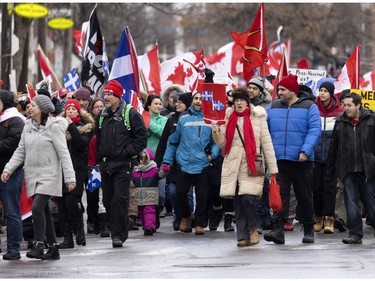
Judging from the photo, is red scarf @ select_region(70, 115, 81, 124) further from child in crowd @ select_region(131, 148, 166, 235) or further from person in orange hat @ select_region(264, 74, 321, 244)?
person in orange hat @ select_region(264, 74, 321, 244)

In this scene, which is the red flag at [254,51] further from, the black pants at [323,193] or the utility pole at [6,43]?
the utility pole at [6,43]

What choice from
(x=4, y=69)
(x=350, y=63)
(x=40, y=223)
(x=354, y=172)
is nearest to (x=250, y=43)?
(x=350, y=63)

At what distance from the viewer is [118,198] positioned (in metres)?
14.6

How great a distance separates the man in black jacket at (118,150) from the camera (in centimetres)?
1454

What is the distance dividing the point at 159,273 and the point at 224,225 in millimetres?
4623

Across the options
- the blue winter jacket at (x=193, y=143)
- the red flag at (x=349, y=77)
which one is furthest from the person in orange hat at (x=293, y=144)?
the red flag at (x=349, y=77)

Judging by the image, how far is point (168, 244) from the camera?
15000 millimetres

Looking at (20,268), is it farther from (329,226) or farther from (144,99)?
(144,99)

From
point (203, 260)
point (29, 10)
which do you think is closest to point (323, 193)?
point (203, 260)

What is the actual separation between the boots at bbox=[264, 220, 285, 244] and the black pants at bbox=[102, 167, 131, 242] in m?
1.60

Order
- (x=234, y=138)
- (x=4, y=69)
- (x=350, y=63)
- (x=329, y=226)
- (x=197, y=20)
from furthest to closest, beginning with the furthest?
(x=197, y=20) < (x=4, y=69) < (x=350, y=63) < (x=329, y=226) < (x=234, y=138)

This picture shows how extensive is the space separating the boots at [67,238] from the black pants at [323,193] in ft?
10.5

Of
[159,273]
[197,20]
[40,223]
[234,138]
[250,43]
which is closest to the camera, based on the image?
[159,273]

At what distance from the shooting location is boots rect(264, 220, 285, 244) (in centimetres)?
1470
